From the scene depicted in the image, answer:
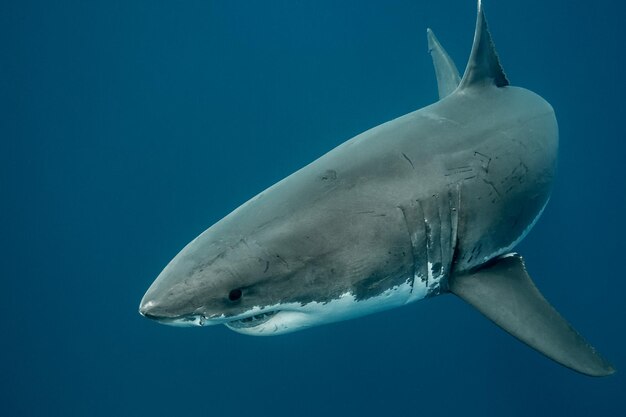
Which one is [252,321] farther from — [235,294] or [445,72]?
[445,72]

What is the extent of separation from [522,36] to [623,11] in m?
2.77

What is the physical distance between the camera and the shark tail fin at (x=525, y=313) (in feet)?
9.83

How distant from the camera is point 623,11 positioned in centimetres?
1312

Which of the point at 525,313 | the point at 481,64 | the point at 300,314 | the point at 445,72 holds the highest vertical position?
the point at 445,72

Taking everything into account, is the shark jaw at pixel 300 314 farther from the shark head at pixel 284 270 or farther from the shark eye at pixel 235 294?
the shark eye at pixel 235 294

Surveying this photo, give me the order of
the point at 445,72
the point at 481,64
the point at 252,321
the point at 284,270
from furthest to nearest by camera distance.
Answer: the point at 445,72 < the point at 481,64 < the point at 252,321 < the point at 284,270

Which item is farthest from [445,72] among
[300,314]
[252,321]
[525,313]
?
[252,321]

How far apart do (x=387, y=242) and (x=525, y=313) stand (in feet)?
3.43

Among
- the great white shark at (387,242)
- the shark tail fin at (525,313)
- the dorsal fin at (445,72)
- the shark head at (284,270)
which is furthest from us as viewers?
the dorsal fin at (445,72)

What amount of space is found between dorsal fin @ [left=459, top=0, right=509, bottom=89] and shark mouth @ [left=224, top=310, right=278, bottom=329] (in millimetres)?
2652

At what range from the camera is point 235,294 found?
260cm

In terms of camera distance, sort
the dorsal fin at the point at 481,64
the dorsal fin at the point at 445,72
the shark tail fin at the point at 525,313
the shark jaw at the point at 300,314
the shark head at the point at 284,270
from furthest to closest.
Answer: the dorsal fin at the point at 445,72 < the dorsal fin at the point at 481,64 < the shark tail fin at the point at 525,313 < the shark jaw at the point at 300,314 < the shark head at the point at 284,270

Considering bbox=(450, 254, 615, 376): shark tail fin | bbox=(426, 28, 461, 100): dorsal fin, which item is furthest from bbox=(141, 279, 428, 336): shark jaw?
bbox=(426, 28, 461, 100): dorsal fin

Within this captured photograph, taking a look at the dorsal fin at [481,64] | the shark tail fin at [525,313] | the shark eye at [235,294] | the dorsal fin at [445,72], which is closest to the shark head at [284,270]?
the shark eye at [235,294]
